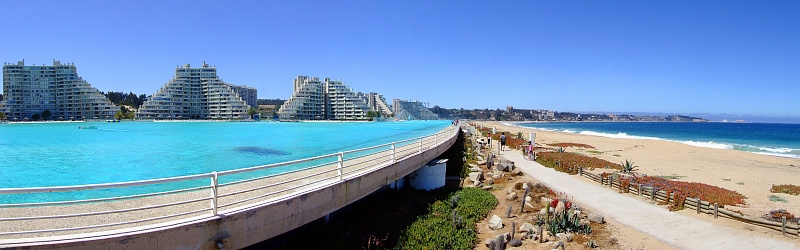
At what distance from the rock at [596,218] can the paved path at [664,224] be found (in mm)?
532

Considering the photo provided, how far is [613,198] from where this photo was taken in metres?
13.5

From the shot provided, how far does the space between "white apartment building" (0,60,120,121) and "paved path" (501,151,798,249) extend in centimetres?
13916

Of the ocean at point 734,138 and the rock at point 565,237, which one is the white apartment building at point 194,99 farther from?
the rock at point 565,237

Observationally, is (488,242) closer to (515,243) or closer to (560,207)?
(515,243)

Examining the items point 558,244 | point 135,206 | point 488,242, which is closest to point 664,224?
point 558,244

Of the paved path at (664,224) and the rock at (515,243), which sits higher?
the paved path at (664,224)

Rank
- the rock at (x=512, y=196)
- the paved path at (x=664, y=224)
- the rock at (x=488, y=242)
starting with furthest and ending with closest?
the rock at (x=512, y=196) < the rock at (x=488, y=242) < the paved path at (x=664, y=224)

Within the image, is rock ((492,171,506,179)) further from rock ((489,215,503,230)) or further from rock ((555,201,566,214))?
rock ((489,215,503,230))

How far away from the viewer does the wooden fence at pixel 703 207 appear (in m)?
9.67

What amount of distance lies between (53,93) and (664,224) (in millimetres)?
154646

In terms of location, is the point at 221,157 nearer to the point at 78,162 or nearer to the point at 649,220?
the point at 78,162

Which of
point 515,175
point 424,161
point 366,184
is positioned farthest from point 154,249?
point 515,175

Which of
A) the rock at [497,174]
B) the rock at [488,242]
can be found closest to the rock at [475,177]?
the rock at [497,174]

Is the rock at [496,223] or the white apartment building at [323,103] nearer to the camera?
the rock at [496,223]
